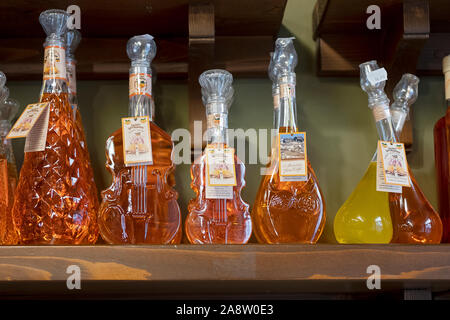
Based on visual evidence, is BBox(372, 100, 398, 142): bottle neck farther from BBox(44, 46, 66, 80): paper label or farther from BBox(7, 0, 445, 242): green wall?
BBox(44, 46, 66, 80): paper label

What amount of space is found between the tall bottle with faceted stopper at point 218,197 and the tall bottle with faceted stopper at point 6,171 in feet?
0.98

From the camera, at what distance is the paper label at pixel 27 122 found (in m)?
0.91

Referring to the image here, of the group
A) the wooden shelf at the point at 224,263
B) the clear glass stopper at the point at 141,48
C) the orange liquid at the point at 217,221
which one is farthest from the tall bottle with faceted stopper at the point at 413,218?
the clear glass stopper at the point at 141,48

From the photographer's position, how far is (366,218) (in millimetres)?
936

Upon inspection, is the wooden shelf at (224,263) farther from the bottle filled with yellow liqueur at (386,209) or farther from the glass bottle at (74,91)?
the glass bottle at (74,91)

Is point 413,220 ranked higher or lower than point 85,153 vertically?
lower

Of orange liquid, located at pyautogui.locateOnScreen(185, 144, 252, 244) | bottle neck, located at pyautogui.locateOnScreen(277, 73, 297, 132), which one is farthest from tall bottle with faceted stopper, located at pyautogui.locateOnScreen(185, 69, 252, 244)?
bottle neck, located at pyautogui.locateOnScreen(277, 73, 297, 132)

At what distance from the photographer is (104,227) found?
3.06ft

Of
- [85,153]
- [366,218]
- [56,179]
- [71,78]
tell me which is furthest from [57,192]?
[366,218]

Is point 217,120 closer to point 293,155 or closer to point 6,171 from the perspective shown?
point 293,155

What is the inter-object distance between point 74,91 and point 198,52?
25cm
